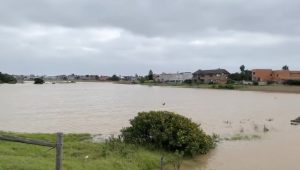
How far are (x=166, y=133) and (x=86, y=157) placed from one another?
3.54 metres

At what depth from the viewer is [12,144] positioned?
44.8 feet

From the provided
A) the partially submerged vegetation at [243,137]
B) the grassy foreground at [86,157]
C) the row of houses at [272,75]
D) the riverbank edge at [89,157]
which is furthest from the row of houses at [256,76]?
the grassy foreground at [86,157]

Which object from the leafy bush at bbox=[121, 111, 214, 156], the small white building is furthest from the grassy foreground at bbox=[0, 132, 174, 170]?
the small white building

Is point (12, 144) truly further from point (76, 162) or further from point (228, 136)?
point (228, 136)

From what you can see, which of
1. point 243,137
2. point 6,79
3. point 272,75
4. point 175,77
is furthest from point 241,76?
point 243,137

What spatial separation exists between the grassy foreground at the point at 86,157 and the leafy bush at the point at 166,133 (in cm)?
56

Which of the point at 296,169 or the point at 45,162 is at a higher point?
the point at 45,162

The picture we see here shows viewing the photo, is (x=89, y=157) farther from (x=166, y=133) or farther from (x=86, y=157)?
(x=166, y=133)

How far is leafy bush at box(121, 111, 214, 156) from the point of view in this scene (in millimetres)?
15180

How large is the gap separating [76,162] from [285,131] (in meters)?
17.5

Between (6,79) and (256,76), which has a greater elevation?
(256,76)

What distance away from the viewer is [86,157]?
12.6 metres

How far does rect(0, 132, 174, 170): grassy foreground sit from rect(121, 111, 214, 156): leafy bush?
56cm

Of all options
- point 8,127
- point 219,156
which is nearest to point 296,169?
point 219,156
